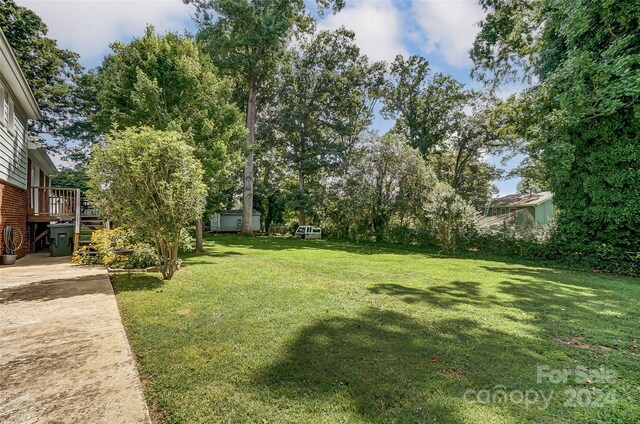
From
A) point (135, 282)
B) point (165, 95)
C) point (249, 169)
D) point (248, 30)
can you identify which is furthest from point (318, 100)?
point (135, 282)

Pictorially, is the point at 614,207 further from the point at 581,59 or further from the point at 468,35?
the point at 468,35

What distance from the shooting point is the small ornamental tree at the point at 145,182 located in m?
5.59

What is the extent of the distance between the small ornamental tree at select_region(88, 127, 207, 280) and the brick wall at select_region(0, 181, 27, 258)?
424 cm

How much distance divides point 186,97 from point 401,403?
34.4 ft

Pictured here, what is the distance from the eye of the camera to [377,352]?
3043 millimetres

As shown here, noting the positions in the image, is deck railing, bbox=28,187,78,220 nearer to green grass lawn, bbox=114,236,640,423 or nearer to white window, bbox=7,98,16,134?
white window, bbox=7,98,16,134

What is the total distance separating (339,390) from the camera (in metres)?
2.35

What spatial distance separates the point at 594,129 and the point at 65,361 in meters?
13.2

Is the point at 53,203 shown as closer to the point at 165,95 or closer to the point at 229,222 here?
the point at 165,95

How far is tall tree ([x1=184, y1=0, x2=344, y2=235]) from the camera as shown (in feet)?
53.5

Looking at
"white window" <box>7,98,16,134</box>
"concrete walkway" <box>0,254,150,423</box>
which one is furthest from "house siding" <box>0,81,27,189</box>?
"concrete walkway" <box>0,254,150,423</box>

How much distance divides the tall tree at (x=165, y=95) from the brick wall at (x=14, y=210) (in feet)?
9.92

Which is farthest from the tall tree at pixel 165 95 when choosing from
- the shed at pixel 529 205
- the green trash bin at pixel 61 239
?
the shed at pixel 529 205

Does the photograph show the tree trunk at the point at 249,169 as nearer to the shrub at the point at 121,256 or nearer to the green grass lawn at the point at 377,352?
the shrub at the point at 121,256
